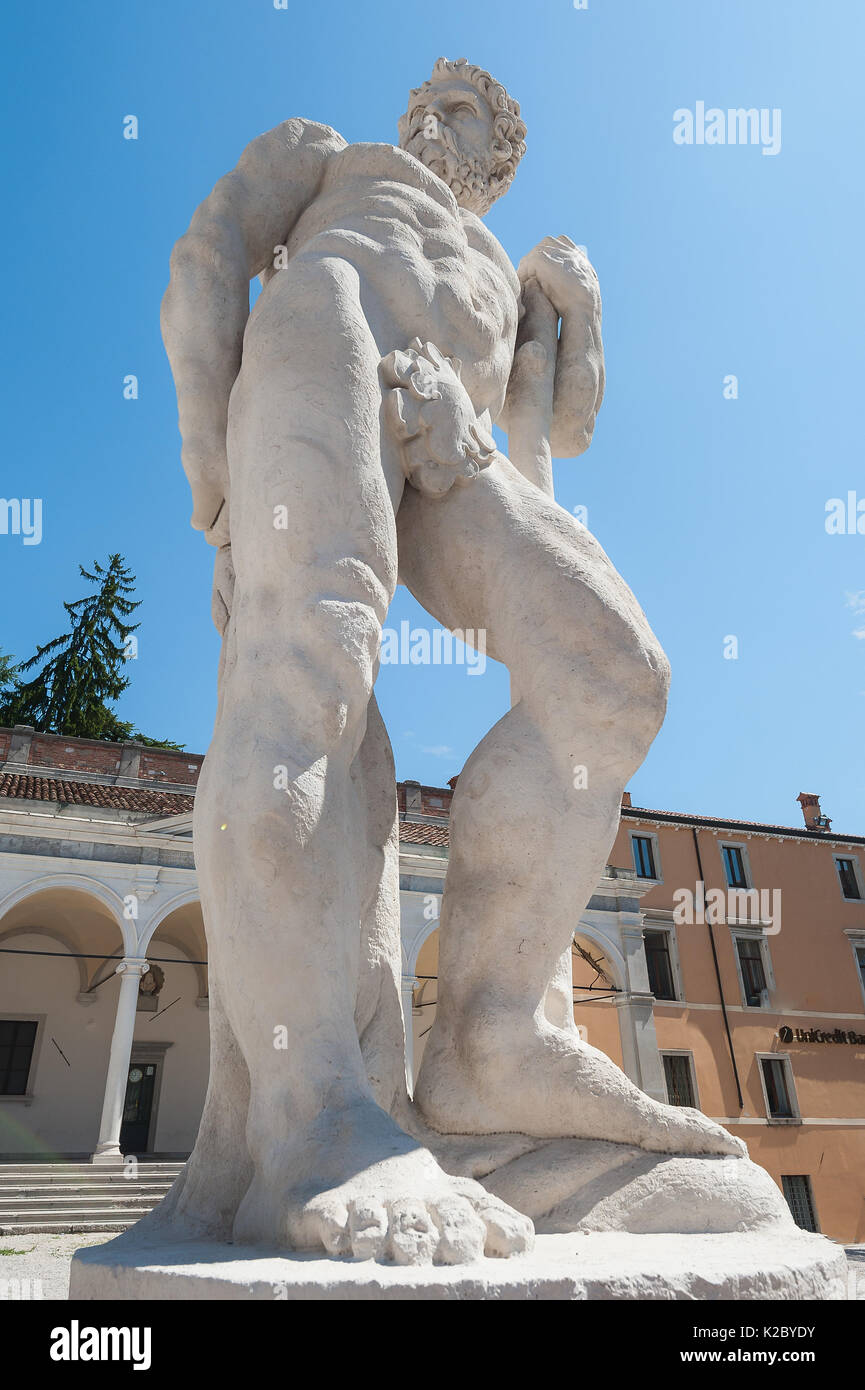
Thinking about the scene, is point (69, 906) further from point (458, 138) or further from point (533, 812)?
point (533, 812)

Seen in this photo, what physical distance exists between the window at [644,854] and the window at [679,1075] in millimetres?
4754

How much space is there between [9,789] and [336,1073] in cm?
1688

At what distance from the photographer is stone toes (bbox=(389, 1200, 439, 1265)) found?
4.09 feet

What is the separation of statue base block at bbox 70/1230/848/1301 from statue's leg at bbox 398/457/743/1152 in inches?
14.1

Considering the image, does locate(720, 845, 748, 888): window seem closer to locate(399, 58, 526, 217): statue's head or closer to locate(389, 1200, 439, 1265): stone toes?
locate(399, 58, 526, 217): statue's head

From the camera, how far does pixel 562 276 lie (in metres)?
3.18

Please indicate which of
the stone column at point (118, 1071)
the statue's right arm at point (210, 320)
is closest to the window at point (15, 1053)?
the stone column at point (118, 1071)

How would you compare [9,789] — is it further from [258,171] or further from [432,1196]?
[432,1196]

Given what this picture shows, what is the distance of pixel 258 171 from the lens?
2688 mm

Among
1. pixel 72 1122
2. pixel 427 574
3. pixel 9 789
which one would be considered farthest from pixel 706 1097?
pixel 427 574

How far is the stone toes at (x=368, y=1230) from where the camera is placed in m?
1.27

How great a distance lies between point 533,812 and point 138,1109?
20403mm

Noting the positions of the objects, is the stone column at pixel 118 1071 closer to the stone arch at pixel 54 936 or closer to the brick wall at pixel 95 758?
the stone arch at pixel 54 936

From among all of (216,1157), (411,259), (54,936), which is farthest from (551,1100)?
(54,936)
